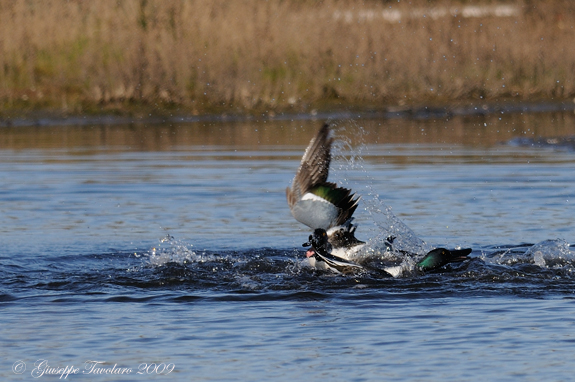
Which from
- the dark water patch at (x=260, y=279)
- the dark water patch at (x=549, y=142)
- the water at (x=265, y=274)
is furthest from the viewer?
the dark water patch at (x=549, y=142)

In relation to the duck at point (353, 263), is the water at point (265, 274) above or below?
below

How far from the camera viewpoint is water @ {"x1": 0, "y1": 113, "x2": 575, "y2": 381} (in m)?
5.82

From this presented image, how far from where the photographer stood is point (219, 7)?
22.0m

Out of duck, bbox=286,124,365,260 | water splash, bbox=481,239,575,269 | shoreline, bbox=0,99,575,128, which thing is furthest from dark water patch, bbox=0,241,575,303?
shoreline, bbox=0,99,575,128

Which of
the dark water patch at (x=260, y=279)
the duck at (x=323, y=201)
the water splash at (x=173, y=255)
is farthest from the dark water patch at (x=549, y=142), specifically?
the duck at (x=323, y=201)

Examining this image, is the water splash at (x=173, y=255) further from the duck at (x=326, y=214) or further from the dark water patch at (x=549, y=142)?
the dark water patch at (x=549, y=142)

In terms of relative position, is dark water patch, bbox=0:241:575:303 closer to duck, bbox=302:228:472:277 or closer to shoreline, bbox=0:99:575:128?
duck, bbox=302:228:472:277

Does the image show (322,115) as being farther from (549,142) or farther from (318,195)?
(318,195)

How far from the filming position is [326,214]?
7.92 m

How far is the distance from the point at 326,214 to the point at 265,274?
60cm

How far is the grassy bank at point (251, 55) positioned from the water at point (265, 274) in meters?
5.95

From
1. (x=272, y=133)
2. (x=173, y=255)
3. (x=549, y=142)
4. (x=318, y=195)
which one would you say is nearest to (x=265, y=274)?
(x=318, y=195)

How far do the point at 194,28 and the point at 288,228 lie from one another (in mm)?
12100

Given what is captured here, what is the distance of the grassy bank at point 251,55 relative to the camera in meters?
21.6
